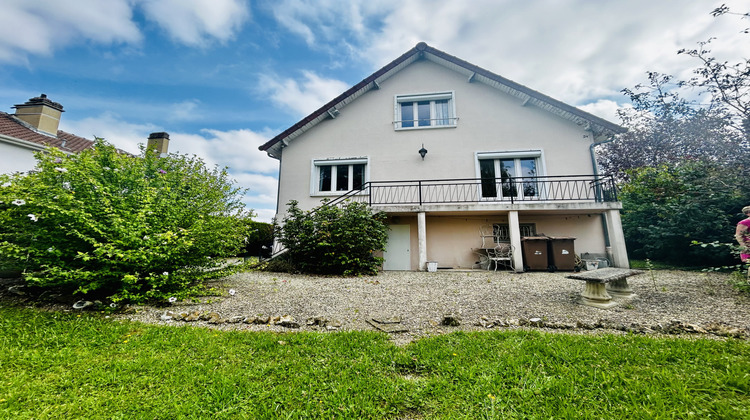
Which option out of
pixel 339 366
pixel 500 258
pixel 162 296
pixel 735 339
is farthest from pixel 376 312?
pixel 500 258

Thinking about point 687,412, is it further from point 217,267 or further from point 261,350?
point 217,267

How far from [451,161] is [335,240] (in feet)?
17.2

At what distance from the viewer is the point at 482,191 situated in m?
9.52

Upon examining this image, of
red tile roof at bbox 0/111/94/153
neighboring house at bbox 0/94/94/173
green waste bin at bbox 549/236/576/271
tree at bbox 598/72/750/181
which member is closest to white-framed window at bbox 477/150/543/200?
green waste bin at bbox 549/236/576/271

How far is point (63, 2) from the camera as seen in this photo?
623cm

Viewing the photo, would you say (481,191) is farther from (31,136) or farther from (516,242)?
(31,136)

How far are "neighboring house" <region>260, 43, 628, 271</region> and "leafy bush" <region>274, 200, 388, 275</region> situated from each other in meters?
1.45

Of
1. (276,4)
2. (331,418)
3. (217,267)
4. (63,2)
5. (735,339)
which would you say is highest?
(276,4)

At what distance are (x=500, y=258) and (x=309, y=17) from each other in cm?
1009

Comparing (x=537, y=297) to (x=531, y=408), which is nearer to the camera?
(x=531, y=408)

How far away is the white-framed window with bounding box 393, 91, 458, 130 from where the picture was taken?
10180 mm

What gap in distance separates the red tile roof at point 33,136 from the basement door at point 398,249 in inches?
514

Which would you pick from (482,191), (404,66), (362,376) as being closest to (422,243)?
(482,191)

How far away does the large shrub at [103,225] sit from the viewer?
140 inches
